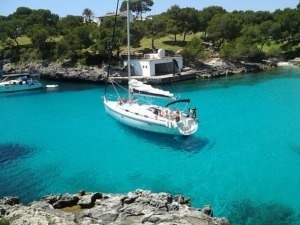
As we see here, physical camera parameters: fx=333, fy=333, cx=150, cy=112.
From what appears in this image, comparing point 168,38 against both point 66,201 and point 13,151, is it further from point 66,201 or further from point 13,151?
point 66,201

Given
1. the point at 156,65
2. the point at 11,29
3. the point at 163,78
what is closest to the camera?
the point at 163,78

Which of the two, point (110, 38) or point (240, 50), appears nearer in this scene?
point (110, 38)

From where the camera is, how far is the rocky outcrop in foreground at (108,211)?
17.3m

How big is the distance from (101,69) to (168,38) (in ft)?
124

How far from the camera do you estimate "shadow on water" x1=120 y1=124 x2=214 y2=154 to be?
112 ft

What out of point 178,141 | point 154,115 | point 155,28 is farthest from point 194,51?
point 178,141

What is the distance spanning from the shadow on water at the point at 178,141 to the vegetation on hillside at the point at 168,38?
4243 cm

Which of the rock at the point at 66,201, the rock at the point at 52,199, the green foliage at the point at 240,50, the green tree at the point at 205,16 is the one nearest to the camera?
the rock at the point at 66,201

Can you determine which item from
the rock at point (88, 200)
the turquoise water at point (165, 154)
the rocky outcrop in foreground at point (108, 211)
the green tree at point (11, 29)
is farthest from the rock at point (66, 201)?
the green tree at point (11, 29)

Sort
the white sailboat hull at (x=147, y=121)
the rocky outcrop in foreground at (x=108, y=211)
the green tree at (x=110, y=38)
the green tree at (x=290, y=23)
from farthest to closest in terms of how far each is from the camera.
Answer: the green tree at (x=290, y=23)
the green tree at (x=110, y=38)
the white sailboat hull at (x=147, y=121)
the rocky outcrop in foreground at (x=108, y=211)

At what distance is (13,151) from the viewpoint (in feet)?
115

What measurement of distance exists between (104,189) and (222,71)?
195ft

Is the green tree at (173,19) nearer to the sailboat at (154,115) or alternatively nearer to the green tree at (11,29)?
the green tree at (11,29)

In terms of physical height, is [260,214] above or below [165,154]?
below
